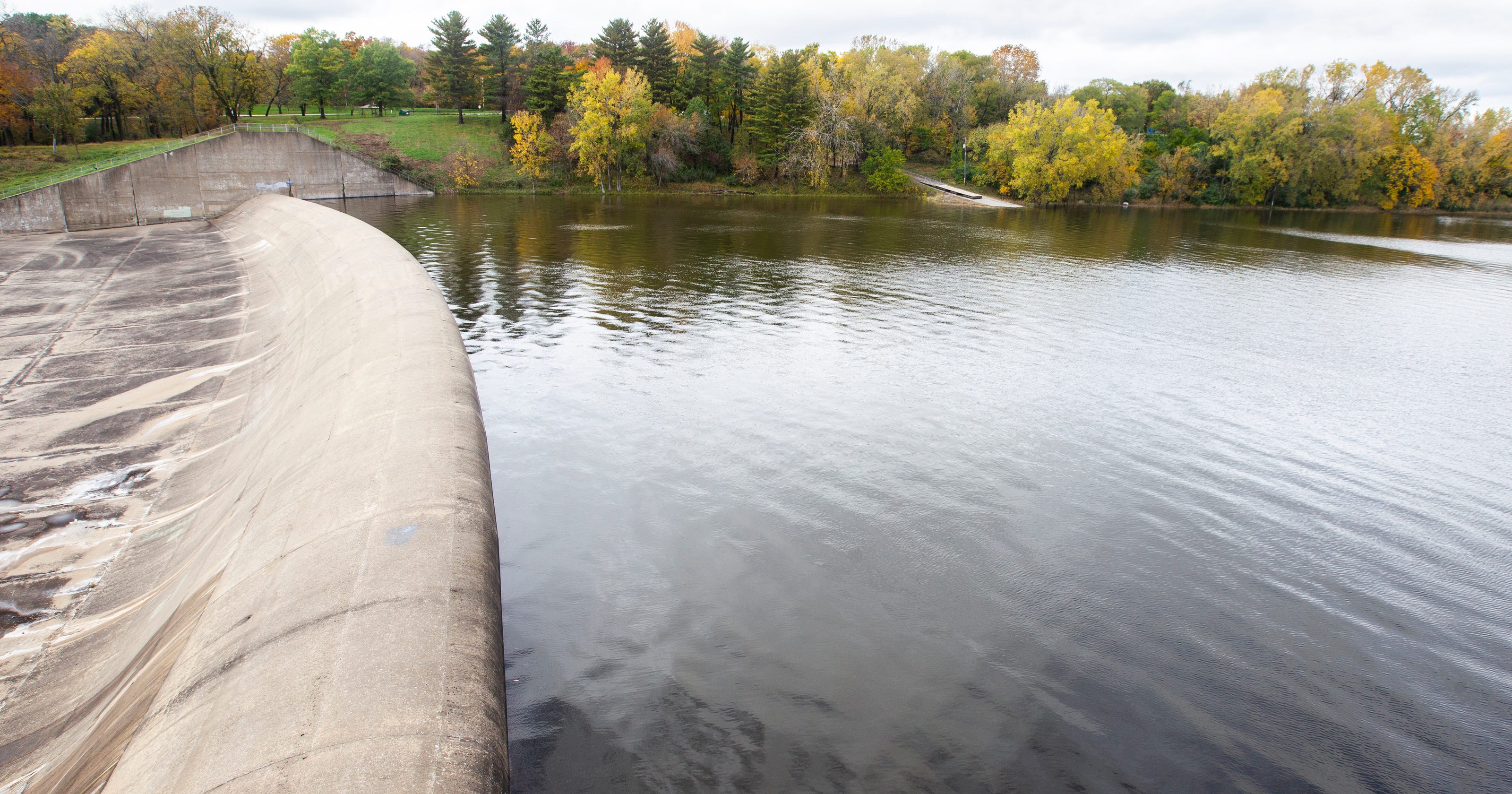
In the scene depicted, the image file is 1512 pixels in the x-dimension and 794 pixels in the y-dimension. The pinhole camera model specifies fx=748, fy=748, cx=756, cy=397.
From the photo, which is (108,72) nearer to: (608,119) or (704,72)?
(608,119)

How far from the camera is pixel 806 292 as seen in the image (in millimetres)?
27438

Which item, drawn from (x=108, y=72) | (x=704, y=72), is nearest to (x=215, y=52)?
(x=108, y=72)

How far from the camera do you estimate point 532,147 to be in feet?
244

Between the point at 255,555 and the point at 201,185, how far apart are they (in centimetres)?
5687

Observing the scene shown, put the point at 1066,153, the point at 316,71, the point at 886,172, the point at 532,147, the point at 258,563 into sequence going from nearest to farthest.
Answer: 1. the point at 258,563
2. the point at 532,147
3. the point at 1066,153
4. the point at 886,172
5. the point at 316,71

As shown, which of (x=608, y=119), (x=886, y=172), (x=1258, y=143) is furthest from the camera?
(x=886, y=172)

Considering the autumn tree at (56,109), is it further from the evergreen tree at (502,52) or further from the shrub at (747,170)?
the shrub at (747,170)

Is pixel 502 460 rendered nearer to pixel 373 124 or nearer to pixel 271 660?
pixel 271 660

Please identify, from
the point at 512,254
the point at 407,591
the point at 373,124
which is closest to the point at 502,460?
the point at 407,591

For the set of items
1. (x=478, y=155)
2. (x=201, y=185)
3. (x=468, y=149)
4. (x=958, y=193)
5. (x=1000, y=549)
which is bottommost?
(x=1000, y=549)

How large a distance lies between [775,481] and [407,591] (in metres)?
6.64

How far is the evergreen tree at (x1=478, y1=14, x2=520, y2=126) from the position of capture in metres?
80.9

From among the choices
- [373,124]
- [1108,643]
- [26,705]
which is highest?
[373,124]

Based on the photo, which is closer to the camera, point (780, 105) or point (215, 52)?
point (215, 52)
